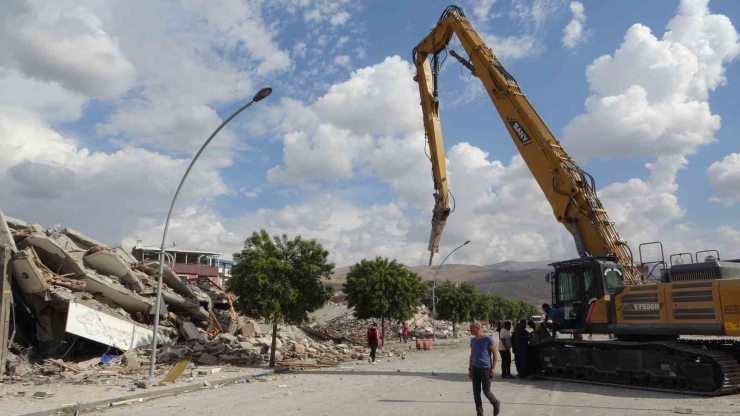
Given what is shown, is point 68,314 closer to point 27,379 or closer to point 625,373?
point 27,379

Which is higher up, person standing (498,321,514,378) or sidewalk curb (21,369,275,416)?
person standing (498,321,514,378)

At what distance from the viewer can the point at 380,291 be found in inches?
1185

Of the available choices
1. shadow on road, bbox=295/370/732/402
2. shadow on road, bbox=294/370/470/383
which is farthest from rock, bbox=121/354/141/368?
shadow on road, bbox=295/370/732/402

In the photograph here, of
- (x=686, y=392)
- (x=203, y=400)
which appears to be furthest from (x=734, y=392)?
(x=203, y=400)

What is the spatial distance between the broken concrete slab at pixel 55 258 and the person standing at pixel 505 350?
15.4 meters

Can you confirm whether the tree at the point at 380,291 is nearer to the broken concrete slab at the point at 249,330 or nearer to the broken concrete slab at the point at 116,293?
the broken concrete slab at the point at 249,330

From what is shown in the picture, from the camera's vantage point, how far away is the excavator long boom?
→ 15.0 m

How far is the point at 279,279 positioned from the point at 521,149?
30.5ft

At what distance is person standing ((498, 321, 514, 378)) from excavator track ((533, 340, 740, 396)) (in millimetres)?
813

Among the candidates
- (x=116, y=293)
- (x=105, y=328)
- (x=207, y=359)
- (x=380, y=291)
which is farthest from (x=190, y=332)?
(x=380, y=291)

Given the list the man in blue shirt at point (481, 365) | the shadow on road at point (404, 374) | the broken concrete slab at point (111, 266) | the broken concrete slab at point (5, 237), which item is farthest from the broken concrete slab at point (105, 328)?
the man in blue shirt at point (481, 365)

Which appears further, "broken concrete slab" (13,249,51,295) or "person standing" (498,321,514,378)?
"broken concrete slab" (13,249,51,295)

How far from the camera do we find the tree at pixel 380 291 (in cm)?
3014

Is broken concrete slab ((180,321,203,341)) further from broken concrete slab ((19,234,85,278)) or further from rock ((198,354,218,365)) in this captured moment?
broken concrete slab ((19,234,85,278))
